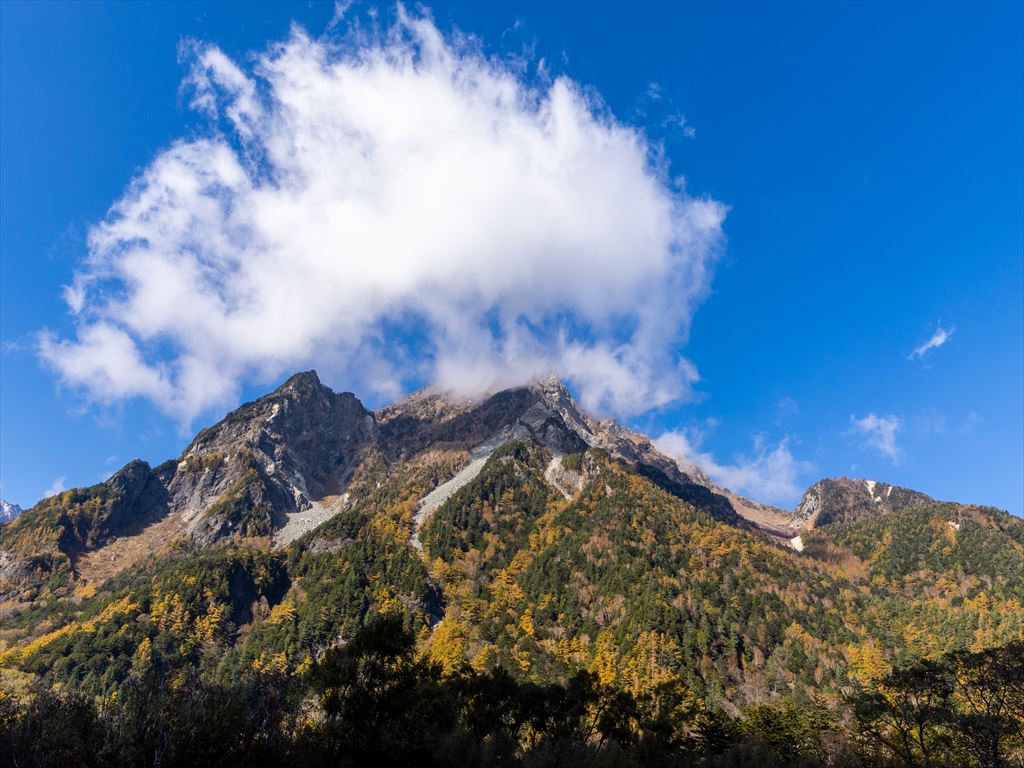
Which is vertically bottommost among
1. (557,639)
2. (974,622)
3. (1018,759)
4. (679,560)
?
(1018,759)

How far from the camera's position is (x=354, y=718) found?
4062cm

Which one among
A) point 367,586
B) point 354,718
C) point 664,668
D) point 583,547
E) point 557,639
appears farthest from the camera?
point 583,547

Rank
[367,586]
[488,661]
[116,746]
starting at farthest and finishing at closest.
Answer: [367,586] < [488,661] < [116,746]

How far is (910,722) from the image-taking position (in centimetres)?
6175

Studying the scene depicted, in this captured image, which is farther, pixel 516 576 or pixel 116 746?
pixel 516 576

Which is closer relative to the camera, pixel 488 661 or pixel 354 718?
pixel 354 718

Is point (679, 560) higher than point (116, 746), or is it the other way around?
point (679, 560)

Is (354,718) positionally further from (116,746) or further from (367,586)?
(367,586)

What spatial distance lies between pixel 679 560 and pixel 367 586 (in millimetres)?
112337

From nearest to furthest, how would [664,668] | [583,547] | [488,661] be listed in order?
[664,668]
[488,661]
[583,547]

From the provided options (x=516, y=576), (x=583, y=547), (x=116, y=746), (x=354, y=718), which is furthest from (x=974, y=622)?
(x=116, y=746)

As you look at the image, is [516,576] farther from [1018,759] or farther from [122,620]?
[1018,759]

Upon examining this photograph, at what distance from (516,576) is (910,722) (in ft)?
479

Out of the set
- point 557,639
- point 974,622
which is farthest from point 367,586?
point 974,622
